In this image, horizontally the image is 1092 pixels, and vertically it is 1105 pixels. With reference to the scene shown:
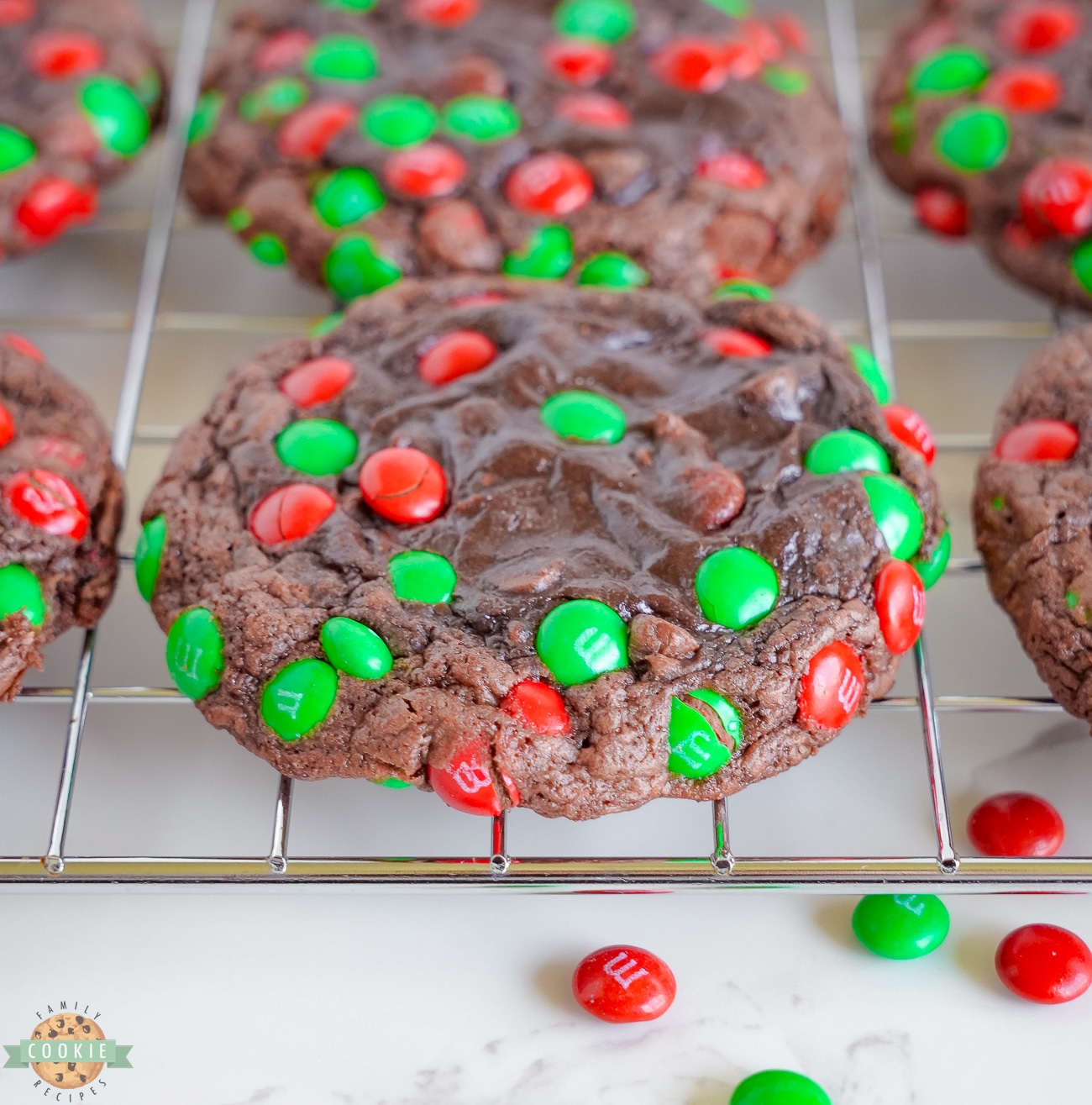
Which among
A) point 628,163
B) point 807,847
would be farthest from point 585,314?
point 807,847

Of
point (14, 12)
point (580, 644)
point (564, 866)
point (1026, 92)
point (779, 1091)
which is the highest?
point (14, 12)

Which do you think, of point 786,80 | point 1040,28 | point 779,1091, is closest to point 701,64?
point 786,80

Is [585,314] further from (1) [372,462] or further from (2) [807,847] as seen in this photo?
(2) [807,847]

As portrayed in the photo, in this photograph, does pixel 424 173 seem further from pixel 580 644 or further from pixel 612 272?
pixel 580 644

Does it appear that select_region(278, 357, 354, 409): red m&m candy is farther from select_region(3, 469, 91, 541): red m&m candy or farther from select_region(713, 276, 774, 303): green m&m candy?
select_region(713, 276, 774, 303): green m&m candy

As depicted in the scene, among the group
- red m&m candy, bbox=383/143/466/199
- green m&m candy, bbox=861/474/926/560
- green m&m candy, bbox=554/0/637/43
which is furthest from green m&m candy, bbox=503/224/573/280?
green m&m candy, bbox=861/474/926/560
